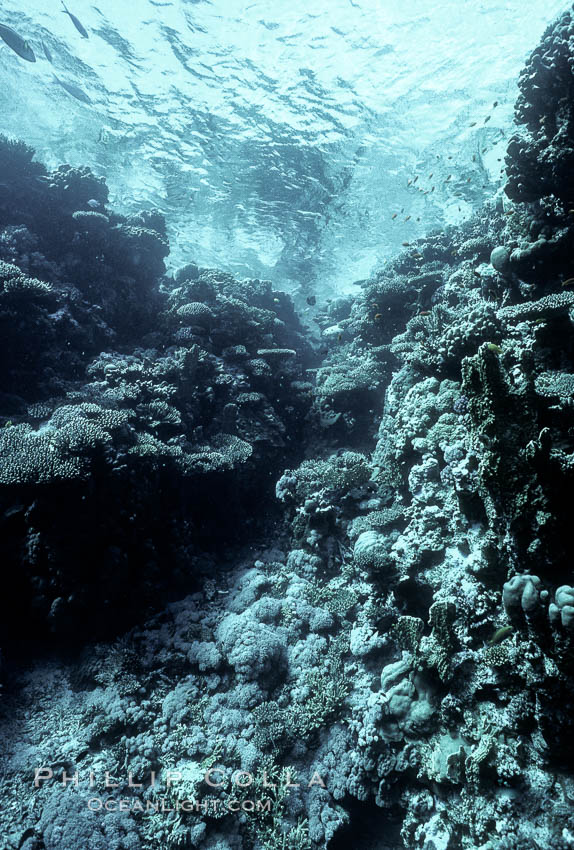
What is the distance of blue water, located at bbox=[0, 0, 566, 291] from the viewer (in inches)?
536

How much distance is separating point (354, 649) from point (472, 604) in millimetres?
2122

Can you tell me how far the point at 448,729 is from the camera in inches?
164

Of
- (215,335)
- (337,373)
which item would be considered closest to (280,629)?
(337,373)

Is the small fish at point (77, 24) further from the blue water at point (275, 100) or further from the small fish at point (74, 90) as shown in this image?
the small fish at point (74, 90)

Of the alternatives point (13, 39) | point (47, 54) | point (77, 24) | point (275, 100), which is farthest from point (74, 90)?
point (275, 100)

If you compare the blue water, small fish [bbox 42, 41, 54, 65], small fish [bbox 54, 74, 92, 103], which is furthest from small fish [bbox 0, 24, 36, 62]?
small fish [bbox 54, 74, 92, 103]

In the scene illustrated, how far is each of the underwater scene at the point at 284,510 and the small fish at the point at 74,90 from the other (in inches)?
37.9

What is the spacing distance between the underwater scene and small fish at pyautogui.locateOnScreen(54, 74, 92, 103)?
0.96 metres

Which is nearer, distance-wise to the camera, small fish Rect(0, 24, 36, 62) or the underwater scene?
the underwater scene

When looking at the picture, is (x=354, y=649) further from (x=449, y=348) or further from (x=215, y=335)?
(x=215, y=335)

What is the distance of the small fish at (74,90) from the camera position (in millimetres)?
15916

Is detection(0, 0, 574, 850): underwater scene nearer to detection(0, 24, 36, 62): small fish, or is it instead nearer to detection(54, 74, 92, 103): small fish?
detection(0, 24, 36, 62): small fish

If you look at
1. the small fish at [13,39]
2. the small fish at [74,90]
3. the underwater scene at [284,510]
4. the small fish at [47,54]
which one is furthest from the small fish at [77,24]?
the small fish at [74,90]

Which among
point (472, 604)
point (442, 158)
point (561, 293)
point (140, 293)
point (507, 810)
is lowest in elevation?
point (507, 810)
